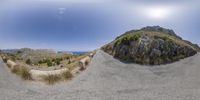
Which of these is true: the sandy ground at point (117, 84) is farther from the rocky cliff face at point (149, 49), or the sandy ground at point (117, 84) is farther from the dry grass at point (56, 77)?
the rocky cliff face at point (149, 49)

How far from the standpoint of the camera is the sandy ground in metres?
31.3

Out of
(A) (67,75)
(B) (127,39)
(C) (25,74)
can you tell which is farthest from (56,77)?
(B) (127,39)

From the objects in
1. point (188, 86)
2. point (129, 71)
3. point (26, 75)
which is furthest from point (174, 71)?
point (26, 75)

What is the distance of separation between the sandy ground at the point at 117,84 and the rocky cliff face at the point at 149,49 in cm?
240

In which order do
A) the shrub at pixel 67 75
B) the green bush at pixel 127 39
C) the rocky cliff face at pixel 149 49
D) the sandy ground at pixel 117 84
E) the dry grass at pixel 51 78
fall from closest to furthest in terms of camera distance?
the sandy ground at pixel 117 84 < the dry grass at pixel 51 78 < the shrub at pixel 67 75 < the rocky cliff face at pixel 149 49 < the green bush at pixel 127 39

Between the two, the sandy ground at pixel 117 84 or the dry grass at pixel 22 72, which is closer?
the sandy ground at pixel 117 84

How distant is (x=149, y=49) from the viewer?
5762cm

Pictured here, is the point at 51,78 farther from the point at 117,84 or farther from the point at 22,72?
the point at 117,84

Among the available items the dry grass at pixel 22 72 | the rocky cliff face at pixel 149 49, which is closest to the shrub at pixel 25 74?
the dry grass at pixel 22 72

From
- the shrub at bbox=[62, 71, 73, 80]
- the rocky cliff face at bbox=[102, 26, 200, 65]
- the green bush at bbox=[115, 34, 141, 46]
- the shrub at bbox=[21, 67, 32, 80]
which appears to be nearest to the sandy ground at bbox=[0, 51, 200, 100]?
the shrub at bbox=[62, 71, 73, 80]

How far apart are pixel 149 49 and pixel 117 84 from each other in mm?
19849

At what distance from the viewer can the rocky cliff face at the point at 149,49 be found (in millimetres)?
55094

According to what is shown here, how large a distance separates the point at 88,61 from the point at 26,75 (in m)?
13.0

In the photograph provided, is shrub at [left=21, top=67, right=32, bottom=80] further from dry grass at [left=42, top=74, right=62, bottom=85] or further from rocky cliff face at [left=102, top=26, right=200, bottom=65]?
rocky cliff face at [left=102, top=26, right=200, bottom=65]
